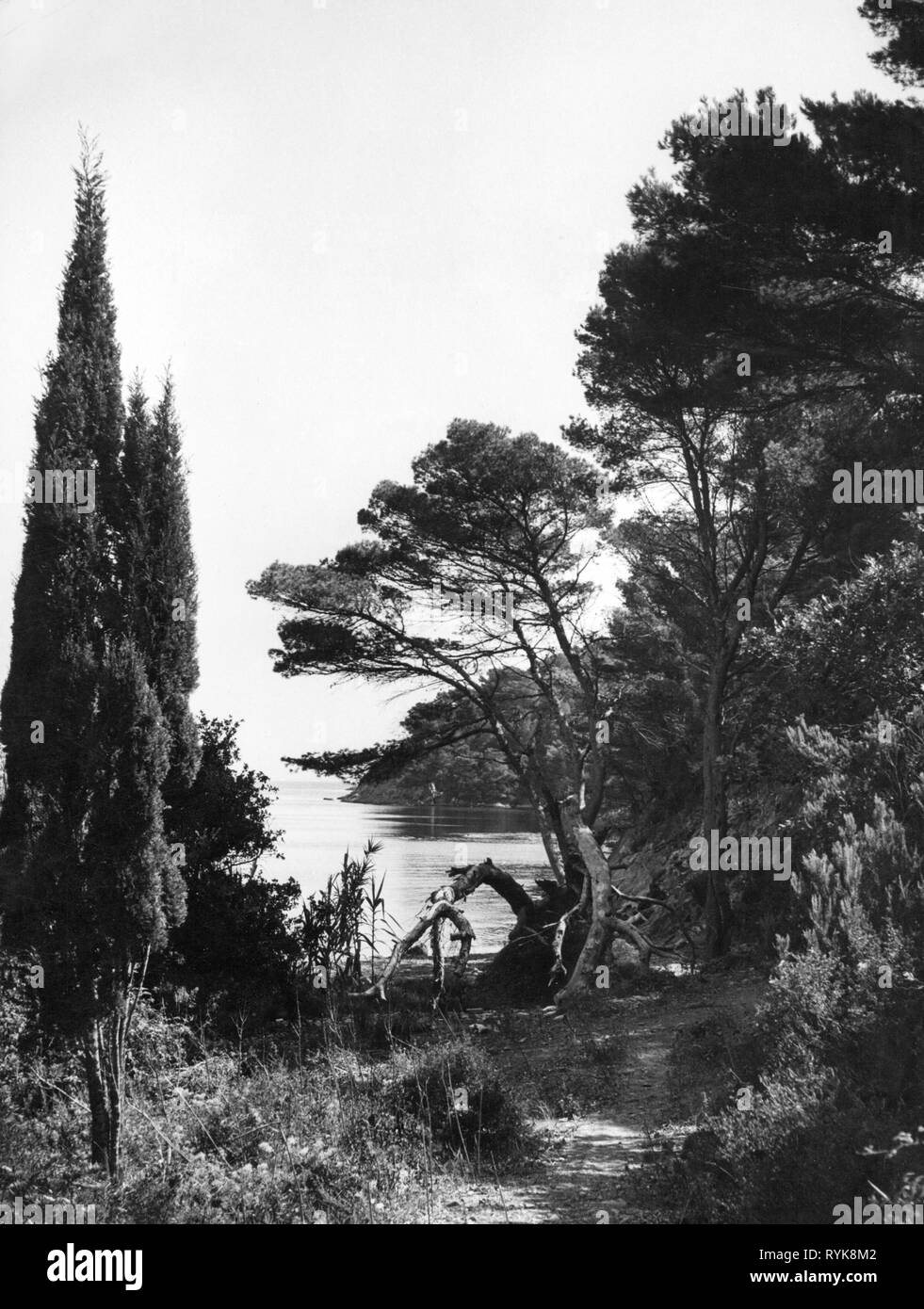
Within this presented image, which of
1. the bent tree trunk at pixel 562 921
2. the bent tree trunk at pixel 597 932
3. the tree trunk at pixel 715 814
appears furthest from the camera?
the tree trunk at pixel 715 814

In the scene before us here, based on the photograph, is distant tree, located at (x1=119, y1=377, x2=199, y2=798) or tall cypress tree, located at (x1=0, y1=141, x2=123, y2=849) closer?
tall cypress tree, located at (x1=0, y1=141, x2=123, y2=849)

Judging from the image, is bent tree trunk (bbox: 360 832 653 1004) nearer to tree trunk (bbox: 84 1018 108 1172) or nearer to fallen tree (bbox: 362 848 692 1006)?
fallen tree (bbox: 362 848 692 1006)

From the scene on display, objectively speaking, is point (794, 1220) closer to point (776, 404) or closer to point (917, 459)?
point (917, 459)

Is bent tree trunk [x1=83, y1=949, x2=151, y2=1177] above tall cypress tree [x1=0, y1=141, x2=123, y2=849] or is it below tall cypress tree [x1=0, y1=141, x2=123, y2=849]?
below

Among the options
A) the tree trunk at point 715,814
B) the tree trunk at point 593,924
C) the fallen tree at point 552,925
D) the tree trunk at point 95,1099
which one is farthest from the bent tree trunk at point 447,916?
the tree trunk at point 95,1099

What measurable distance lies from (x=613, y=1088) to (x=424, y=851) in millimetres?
38621

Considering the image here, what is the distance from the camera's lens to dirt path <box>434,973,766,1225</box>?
697 cm

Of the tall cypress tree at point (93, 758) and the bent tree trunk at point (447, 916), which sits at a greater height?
the tall cypress tree at point (93, 758)

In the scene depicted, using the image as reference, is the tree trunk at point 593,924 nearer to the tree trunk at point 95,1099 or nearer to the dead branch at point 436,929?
the dead branch at point 436,929

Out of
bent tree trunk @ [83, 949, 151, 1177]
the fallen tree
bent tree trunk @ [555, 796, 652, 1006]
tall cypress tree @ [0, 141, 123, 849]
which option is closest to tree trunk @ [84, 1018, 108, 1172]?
bent tree trunk @ [83, 949, 151, 1177]

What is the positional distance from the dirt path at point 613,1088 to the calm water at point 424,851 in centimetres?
368

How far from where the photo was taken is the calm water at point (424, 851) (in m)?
26.6

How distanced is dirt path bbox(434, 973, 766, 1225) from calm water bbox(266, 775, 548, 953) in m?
3.68

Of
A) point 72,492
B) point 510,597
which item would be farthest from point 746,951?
point 72,492
